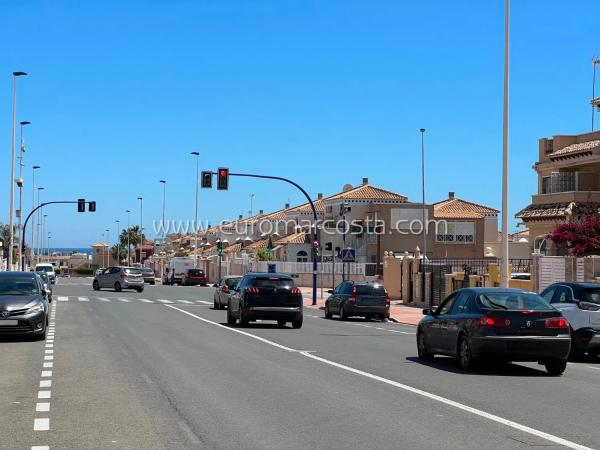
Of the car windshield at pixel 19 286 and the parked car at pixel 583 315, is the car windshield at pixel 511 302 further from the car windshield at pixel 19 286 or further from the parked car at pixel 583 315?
the car windshield at pixel 19 286

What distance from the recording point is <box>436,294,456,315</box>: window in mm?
17594

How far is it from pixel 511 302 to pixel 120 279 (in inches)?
1842

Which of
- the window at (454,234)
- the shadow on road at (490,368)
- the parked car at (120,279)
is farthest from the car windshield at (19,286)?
the window at (454,234)

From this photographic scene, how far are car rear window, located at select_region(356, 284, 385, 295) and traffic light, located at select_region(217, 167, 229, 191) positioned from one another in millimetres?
12837

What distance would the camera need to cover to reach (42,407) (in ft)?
37.8

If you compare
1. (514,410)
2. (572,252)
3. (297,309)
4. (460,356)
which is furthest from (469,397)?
(572,252)

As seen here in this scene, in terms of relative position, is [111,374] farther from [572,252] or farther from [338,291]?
[572,252]

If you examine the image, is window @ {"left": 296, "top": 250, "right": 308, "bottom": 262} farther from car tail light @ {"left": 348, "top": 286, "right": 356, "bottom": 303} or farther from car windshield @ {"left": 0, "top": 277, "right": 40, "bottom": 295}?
car windshield @ {"left": 0, "top": 277, "right": 40, "bottom": 295}

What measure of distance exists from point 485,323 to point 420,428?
594 cm

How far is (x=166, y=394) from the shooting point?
12.8 meters

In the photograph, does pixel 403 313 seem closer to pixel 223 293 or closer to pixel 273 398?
pixel 223 293

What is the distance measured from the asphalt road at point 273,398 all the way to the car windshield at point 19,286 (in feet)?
4.42

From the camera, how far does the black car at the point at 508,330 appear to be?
15758mm

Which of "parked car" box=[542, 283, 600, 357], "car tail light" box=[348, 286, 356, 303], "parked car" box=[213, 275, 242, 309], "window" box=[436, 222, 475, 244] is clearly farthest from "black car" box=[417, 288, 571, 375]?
"window" box=[436, 222, 475, 244]
